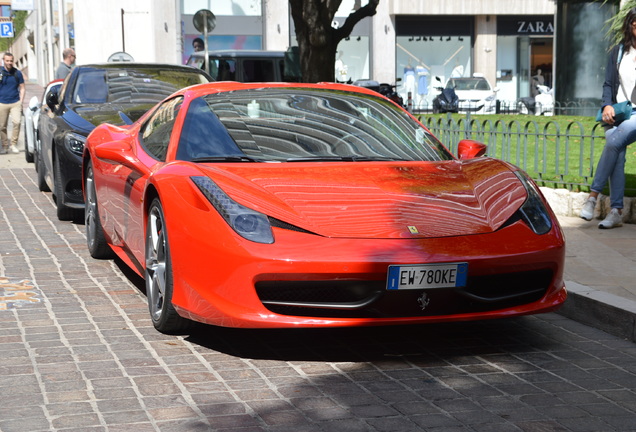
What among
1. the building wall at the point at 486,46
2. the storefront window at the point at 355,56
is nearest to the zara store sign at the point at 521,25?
the building wall at the point at 486,46

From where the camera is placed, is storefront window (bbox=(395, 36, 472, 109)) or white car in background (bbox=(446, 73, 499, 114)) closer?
white car in background (bbox=(446, 73, 499, 114))

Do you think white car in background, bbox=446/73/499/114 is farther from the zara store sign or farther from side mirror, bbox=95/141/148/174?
side mirror, bbox=95/141/148/174

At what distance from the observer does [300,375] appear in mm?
4891

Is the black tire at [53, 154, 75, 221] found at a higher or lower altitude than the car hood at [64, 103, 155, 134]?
lower

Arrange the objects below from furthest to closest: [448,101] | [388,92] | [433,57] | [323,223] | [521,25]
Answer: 1. [521,25]
2. [433,57]
3. [448,101]
4. [388,92]
5. [323,223]

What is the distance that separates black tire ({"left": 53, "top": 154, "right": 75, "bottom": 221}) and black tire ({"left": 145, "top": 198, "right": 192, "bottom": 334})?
4130 millimetres

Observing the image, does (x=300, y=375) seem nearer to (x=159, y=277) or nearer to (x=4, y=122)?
(x=159, y=277)

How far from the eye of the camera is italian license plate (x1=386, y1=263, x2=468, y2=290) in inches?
192

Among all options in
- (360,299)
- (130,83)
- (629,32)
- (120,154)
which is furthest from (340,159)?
(130,83)

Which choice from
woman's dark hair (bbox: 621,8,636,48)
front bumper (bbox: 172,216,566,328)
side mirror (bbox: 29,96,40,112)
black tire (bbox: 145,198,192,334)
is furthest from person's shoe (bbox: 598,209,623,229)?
side mirror (bbox: 29,96,40,112)

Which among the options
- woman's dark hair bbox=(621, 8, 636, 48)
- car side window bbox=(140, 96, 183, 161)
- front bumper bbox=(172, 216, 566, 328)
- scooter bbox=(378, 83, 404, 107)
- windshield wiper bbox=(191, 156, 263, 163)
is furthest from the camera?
scooter bbox=(378, 83, 404, 107)

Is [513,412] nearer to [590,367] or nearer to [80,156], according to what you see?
[590,367]

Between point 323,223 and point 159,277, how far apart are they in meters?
1.15

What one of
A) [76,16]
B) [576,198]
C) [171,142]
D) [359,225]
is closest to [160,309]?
[171,142]
